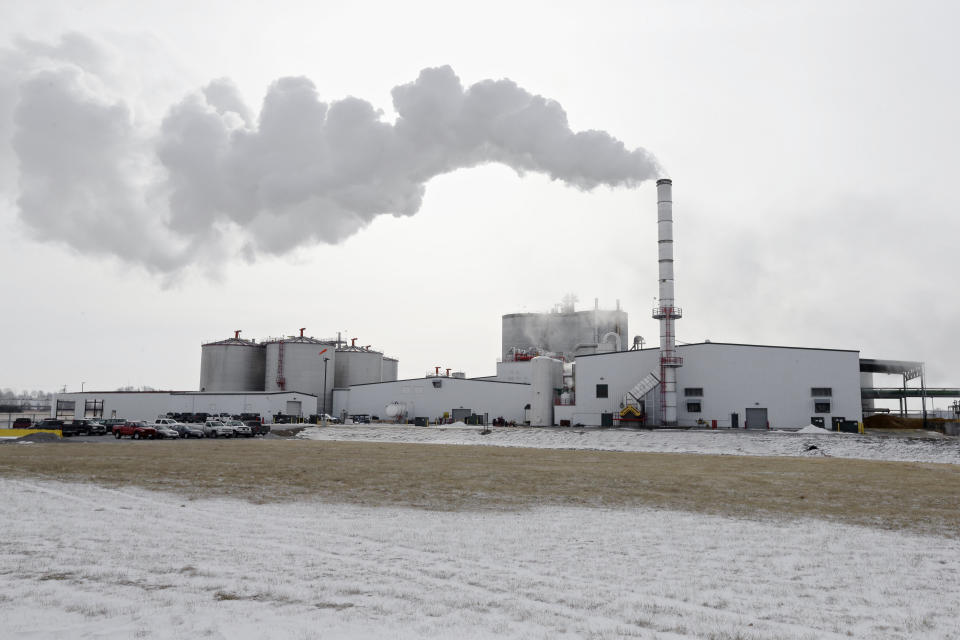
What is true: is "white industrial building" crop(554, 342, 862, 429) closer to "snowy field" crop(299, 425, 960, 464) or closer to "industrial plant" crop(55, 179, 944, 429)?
"industrial plant" crop(55, 179, 944, 429)

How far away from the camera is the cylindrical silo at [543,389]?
7731 centimetres

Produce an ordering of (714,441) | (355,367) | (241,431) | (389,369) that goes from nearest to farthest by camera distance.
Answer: (714,441) → (241,431) → (355,367) → (389,369)

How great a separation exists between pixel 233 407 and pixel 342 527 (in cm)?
8053

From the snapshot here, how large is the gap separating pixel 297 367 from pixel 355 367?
35.2 feet

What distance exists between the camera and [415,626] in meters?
7.59

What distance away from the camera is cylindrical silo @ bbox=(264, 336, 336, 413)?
9769cm

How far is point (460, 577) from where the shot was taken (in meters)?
9.80

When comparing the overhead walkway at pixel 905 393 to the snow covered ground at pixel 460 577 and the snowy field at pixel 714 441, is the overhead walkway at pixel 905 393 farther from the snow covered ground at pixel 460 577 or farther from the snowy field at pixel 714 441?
the snow covered ground at pixel 460 577

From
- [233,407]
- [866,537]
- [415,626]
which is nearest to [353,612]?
[415,626]

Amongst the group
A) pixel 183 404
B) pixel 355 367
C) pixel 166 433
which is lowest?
pixel 166 433

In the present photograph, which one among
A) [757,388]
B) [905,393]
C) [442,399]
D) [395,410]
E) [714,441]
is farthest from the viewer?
[442,399]

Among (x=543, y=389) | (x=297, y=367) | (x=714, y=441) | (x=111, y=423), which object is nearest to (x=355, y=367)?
(x=297, y=367)

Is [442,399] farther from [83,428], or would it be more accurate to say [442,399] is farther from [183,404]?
[83,428]

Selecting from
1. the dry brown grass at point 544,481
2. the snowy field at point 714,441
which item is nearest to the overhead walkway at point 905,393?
the snowy field at point 714,441
